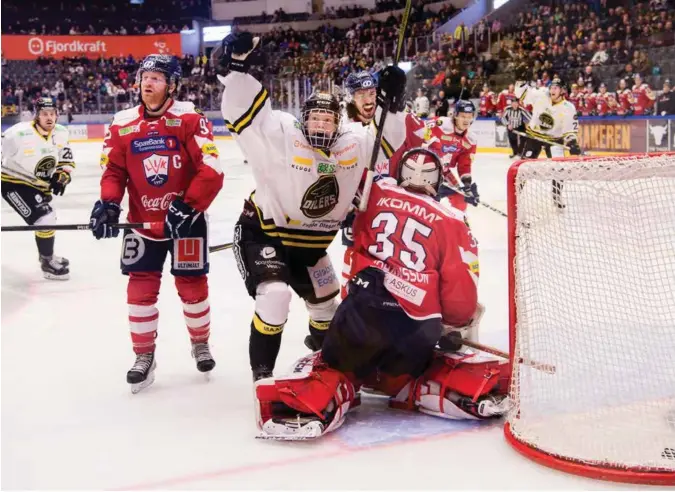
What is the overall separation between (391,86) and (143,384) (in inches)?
56.6

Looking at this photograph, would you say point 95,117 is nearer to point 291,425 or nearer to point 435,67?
point 435,67

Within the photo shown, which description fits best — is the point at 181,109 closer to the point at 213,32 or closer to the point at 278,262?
the point at 278,262

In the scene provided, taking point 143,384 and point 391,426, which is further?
point 143,384

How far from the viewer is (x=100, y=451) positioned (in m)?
2.23

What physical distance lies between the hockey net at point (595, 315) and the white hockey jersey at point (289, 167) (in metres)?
0.65

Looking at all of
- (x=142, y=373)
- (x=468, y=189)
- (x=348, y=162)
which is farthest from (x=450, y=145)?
(x=142, y=373)

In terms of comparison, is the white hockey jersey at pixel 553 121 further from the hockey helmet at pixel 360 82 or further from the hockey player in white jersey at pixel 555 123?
the hockey helmet at pixel 360 82

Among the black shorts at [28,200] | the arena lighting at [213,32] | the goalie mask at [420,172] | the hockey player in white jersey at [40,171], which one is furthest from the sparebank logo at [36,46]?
the goalie mask at [420,172]

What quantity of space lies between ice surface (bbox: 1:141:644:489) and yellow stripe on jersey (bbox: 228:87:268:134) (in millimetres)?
964

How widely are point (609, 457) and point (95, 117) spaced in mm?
18243

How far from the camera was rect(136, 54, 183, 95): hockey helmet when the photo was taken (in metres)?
2.73

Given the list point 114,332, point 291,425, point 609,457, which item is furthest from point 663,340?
point 114,332

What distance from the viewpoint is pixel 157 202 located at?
9.24ft

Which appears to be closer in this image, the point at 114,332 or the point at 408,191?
the point at 408,191
